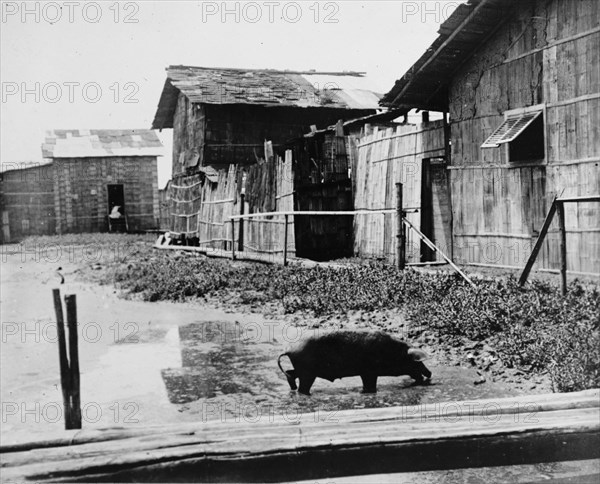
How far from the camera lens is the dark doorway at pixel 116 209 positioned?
107ft

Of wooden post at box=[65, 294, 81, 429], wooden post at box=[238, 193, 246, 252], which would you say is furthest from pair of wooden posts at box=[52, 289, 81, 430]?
wooden post at box=[238, 193, 246, 252]

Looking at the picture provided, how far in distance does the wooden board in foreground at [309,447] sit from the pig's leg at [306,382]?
163cm

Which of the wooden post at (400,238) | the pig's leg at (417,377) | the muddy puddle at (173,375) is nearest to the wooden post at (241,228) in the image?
the muddy puddle at (173,375)

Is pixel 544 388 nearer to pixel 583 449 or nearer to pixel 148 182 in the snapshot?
pixel 583 449

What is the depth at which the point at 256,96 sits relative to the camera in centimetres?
2284

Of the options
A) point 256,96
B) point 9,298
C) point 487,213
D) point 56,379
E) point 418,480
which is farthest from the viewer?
point 256,96

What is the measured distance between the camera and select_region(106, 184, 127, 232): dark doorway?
107ft

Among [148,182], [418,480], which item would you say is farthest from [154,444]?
[148,182]

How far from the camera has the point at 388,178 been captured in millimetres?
12430

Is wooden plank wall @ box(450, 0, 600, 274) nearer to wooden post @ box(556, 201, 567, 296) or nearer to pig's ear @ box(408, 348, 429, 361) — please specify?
wooden post @ box(556, 201, 567, 296)

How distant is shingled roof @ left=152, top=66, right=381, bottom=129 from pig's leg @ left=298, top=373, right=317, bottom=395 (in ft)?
57.8

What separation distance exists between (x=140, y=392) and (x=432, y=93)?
8265 mm

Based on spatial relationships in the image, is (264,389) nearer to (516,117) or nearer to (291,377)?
(291,377)

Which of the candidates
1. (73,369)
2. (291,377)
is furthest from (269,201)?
(73,369)
